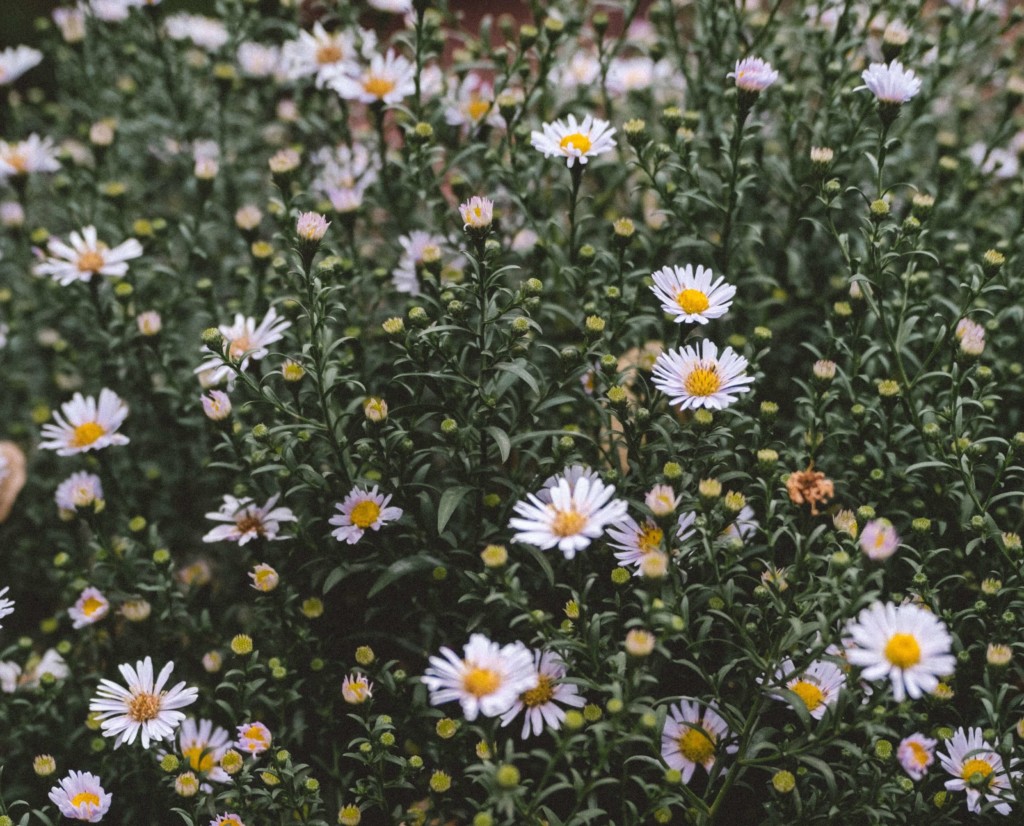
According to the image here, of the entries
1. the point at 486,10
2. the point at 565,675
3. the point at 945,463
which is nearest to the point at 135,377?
the point at 565,675

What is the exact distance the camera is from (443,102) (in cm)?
236

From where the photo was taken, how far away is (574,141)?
6.31 feet

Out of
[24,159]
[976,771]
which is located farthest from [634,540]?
[24,159]

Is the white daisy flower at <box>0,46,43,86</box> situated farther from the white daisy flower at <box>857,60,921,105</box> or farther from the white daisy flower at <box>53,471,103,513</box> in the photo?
the white daisy flower at <box>857,60,921,105</box>

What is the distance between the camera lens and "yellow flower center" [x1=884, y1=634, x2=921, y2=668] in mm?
1281

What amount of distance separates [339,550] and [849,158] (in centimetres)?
138

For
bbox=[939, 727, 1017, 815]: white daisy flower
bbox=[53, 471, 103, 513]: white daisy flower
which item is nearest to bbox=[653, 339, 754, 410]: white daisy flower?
bbox=[939, 727, 1017, 815]: white daisy flower

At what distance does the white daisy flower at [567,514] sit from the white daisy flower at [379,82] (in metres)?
1.12

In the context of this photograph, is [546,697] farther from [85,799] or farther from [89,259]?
[89,259]

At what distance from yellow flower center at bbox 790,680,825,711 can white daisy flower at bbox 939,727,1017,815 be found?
0.19 m

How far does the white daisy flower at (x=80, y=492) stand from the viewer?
6.51ft

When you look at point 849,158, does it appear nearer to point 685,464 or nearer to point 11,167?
point 685,464

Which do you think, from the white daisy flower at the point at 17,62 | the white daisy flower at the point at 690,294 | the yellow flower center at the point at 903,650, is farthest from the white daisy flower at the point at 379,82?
the yellow flower center at the point at 903,650

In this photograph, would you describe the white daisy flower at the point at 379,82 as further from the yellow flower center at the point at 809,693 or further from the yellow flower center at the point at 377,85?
the yellow flower center at the point at 809,693
